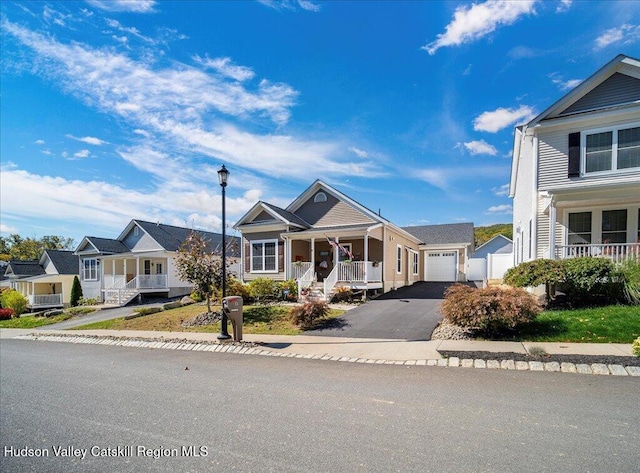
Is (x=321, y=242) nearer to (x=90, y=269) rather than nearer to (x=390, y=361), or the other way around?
(x=390, y=361)

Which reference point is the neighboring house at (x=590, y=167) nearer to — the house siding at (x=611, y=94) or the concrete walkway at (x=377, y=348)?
the house siding at (x=611, y=94)

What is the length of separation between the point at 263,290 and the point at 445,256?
16248 millimetres

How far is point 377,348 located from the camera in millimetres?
8492

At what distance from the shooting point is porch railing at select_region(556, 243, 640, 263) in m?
10.8

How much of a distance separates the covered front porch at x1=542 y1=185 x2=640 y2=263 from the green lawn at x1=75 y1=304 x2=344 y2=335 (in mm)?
8483

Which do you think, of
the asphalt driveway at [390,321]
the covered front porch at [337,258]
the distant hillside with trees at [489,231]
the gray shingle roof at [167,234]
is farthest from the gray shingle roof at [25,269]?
the distant hillside with trees at [489,231]

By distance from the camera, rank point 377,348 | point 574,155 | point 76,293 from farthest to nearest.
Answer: point 76,293
point 574,155
point 377,348

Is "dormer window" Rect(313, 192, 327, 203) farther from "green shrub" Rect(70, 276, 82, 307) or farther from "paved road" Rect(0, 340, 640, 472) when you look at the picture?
"green shrub" Rect(70, 276, 82, 307)

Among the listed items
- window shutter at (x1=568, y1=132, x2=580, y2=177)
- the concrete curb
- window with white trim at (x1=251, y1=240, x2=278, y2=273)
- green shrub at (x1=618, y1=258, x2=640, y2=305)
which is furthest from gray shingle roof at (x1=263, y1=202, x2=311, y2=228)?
green shrub at (x1=618, y1=258, x2=640, y2=305)

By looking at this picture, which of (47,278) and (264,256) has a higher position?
(264,256)

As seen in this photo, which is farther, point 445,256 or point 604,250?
point 445,256

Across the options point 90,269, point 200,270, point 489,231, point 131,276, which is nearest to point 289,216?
point 200,270

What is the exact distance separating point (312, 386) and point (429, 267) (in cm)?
2351

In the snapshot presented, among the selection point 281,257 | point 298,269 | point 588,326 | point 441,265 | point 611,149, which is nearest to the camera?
point 588,326
